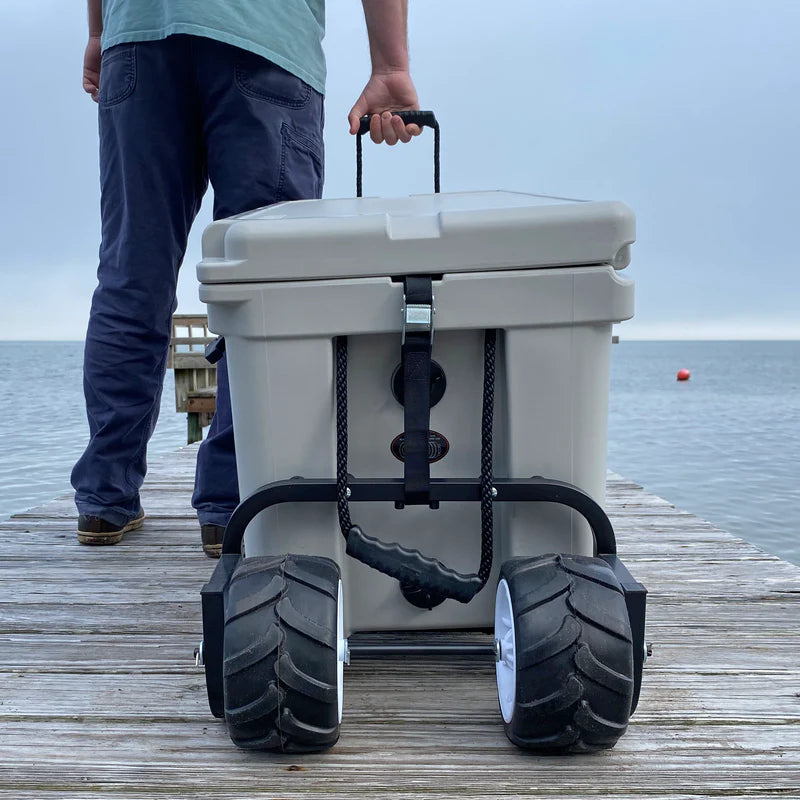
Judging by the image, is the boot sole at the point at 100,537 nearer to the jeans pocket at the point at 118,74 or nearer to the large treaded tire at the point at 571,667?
the jeans pocket at the point at 118,74

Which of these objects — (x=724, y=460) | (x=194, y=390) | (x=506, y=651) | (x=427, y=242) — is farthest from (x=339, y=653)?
(x=724, y=460)

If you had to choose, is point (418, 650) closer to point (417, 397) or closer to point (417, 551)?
point (417, 551)

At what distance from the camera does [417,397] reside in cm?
91

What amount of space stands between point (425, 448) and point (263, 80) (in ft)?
2.87

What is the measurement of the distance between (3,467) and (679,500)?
17.5ft

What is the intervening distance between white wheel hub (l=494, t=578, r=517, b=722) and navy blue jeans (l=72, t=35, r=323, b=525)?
785 mm

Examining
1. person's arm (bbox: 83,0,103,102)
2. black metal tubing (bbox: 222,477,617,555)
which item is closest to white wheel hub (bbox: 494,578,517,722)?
black metal tubing (bbox: 222,477,617,555)

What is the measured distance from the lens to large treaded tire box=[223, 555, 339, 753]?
81 centimetres

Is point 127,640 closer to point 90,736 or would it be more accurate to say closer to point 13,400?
point 90,736

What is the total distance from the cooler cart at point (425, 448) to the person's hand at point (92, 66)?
1.19m

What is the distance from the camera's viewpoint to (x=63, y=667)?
3.72 ft

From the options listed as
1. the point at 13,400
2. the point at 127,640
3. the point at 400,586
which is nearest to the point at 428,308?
the point at 400,586

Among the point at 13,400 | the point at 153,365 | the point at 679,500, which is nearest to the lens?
the point at 153,365

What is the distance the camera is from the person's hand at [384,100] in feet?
4.49
